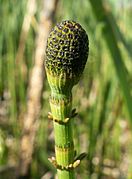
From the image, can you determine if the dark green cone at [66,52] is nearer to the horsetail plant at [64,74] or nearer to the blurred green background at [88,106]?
the horsetail plant at [64,74]

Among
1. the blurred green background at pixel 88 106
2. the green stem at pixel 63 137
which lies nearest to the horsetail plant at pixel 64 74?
the green stem at pixel 63 137

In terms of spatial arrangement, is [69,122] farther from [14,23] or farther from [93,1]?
[14,23]

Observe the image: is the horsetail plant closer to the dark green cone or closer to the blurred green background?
the dark green cone

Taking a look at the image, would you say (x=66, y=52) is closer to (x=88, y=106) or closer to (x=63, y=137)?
(x=63, y=137)

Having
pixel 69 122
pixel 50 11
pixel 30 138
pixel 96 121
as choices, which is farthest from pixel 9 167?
pixel 69 122

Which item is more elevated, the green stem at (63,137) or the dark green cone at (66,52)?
the dark green cone at (66,52)

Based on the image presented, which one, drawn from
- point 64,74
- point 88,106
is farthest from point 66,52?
point 88,106

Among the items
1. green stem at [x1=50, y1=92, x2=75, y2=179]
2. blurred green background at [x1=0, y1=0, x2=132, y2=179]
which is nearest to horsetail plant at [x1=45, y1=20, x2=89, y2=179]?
green stem at [x1=50, y1=92, x2=75, y2=179]
